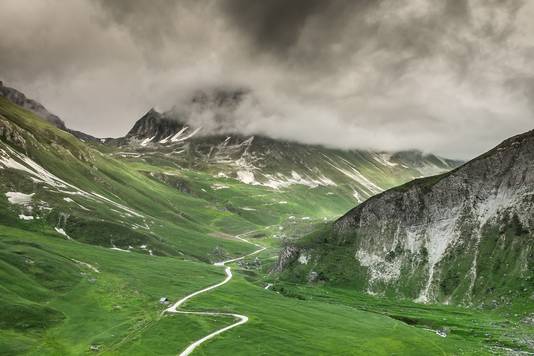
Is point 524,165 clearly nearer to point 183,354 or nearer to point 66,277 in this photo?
point 183,354

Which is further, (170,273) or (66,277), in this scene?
(170,273)

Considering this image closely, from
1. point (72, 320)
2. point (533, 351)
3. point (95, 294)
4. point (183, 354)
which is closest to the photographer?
point (183, 354)

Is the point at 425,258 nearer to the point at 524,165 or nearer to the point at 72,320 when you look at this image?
the point at 524,165

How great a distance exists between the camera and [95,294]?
138 meters

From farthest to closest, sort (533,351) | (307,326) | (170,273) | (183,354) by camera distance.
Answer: (170,273) < (307,326) < (533,351) < (183,354)

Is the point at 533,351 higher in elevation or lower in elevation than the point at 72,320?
higher

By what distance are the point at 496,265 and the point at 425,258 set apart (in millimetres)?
31017

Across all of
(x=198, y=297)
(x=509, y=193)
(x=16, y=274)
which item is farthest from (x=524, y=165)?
(x=16, y=274)

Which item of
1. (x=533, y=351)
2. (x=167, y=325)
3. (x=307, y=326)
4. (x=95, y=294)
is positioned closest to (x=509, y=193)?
(x=533, y=351)

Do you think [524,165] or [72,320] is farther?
[524,165]

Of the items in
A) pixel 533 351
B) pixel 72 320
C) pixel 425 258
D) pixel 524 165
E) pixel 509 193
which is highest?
pixel 524 165

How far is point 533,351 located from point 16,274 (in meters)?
133

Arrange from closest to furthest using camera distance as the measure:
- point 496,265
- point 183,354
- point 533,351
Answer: point 183,354 < point 533,351 < point 496,265

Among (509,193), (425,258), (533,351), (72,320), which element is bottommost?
(72,320)
